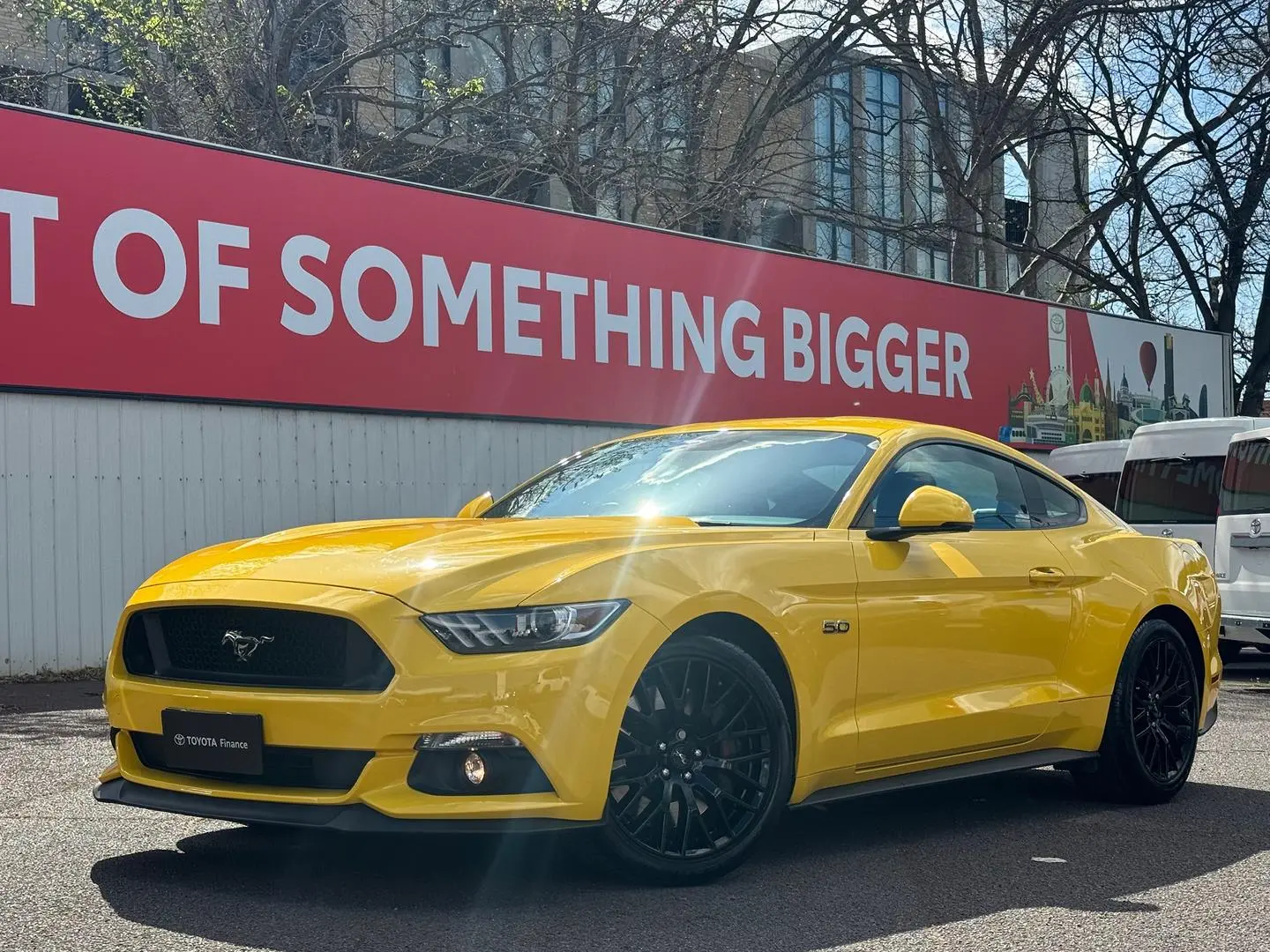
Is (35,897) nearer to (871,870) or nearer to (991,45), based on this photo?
(871,870)

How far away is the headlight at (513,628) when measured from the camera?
454 centimetres

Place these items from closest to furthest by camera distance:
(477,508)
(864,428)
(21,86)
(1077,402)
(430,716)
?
(430,716)
(864,428)
(477,508)
(21,86)
(1077,402)

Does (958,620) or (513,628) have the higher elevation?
(513,628)

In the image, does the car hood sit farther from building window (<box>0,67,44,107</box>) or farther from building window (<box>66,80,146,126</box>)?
building window (<box>0,67,44,107</box>)

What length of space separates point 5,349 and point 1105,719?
27.1ft

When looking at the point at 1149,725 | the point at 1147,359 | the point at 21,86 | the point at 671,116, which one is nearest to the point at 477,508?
the point at 1149,725

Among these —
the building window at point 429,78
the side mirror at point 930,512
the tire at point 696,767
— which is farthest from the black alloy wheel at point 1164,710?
the building window at point 429,78

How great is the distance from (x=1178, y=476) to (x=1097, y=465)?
2981 millimetres

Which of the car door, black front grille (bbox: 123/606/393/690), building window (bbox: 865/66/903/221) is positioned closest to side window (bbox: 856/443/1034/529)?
the car door

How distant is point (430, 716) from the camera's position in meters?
4.47

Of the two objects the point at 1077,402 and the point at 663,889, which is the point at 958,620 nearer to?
the point at 663,889

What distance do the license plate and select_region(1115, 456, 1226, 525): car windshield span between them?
11415 millimetres

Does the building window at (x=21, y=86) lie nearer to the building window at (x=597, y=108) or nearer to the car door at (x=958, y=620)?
the building window at (x=597, y=108)

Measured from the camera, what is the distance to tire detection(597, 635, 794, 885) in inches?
187
